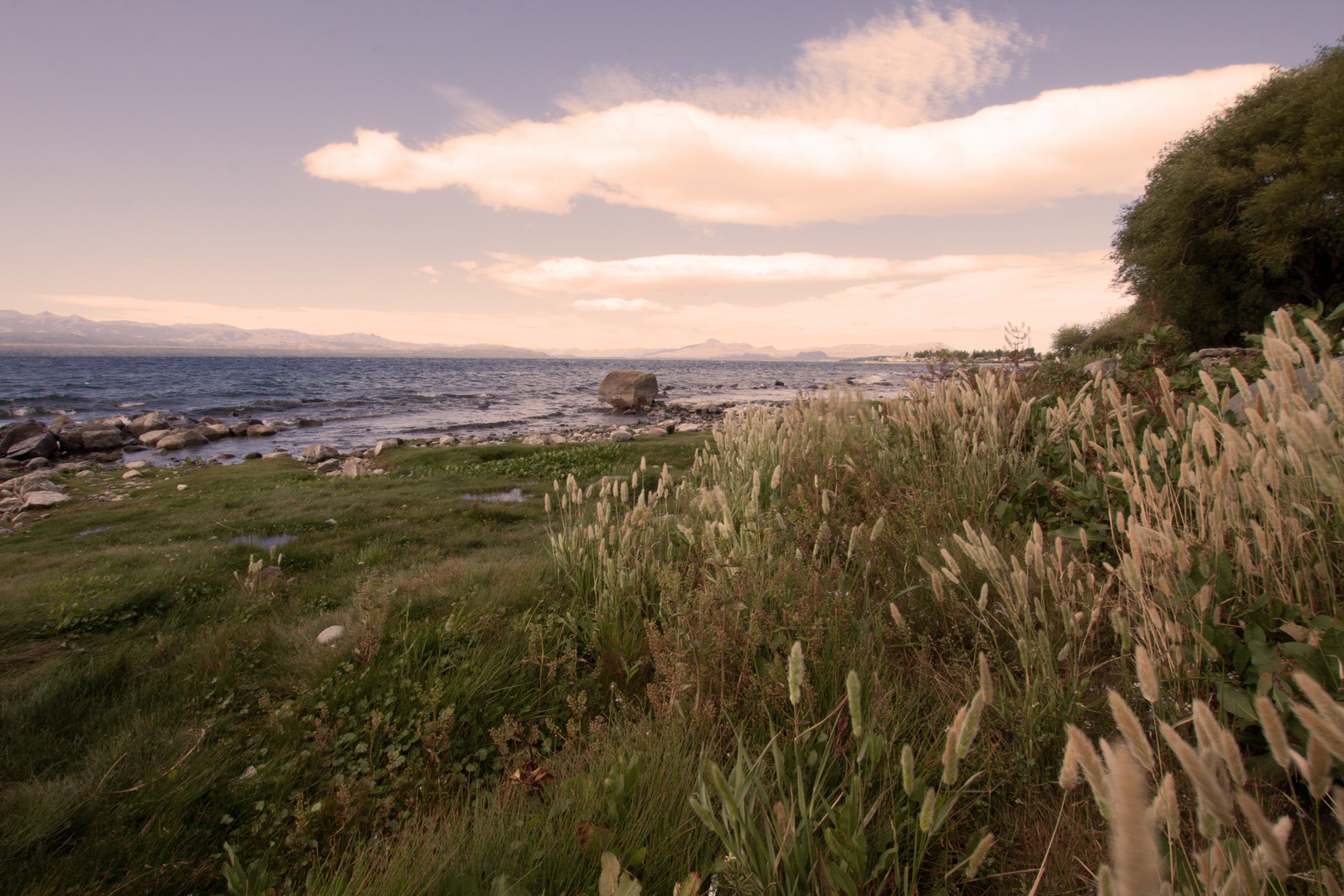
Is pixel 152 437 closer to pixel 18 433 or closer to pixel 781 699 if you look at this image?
pixel 18 433

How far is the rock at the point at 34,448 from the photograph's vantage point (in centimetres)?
1706

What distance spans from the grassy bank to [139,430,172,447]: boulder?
2012 cm

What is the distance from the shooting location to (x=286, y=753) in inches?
102

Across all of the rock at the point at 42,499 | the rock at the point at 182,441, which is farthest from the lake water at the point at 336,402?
the rock at the point at 42,499

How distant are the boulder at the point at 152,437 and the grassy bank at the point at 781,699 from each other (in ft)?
66.0

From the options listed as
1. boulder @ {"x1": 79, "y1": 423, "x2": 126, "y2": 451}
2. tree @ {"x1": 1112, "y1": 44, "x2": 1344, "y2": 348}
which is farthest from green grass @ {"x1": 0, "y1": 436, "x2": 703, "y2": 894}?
tree @ {"x1": 1112, "y1": 44, "x2": 1344, "y2": 348}

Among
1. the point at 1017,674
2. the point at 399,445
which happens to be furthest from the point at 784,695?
the point at 399,445

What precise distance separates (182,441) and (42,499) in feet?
33.9

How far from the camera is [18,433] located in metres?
18.3

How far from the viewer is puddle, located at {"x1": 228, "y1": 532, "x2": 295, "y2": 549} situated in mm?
6357

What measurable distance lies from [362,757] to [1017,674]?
3072 mm

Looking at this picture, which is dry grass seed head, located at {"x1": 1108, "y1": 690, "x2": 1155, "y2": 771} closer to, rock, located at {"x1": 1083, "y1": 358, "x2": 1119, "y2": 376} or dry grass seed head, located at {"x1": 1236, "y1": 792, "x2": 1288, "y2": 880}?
dry grass seed head, located at {"x1": 1236, "y1": 792, "x2": 1288, "y2": 880}

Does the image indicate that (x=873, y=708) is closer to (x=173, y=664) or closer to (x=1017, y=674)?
(x=1017, y=674)

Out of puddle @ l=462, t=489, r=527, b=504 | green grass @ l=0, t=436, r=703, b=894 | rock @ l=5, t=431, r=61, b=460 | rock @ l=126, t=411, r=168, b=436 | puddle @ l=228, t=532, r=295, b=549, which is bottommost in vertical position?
rock @ l=5, t=431, r=61, b=460
